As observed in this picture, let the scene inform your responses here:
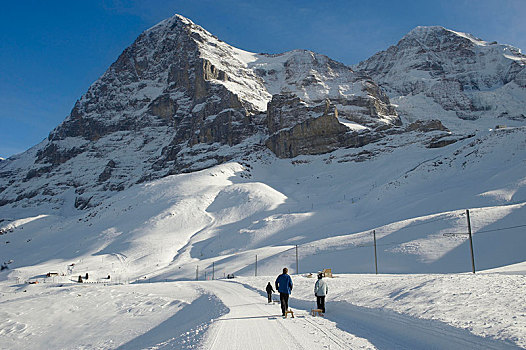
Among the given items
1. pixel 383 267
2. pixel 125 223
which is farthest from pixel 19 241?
pixel 383 267

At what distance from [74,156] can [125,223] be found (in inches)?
4806

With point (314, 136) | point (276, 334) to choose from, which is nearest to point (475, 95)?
point (314, 136)

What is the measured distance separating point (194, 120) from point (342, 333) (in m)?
143

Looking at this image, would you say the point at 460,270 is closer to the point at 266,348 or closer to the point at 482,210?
the point at 482,210

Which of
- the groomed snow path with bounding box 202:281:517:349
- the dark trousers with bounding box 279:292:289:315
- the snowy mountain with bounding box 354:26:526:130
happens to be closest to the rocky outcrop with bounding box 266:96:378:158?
the snowy mountain with bounding box 354:26:526:130

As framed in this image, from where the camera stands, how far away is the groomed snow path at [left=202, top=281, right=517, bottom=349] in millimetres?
7117

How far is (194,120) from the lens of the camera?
146375 millimetres

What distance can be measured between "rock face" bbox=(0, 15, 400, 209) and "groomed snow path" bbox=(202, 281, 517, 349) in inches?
4012

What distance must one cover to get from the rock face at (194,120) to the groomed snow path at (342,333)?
334 ft

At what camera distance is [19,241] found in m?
69.8

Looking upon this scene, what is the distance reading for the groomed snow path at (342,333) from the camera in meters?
7.12

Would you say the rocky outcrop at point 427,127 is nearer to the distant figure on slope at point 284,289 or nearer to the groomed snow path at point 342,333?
the distant figure on slope at point 284,289

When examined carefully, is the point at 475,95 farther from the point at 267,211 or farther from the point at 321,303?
the point at 321,303

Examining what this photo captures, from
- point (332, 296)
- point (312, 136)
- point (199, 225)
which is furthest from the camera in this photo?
point (312, 136)
